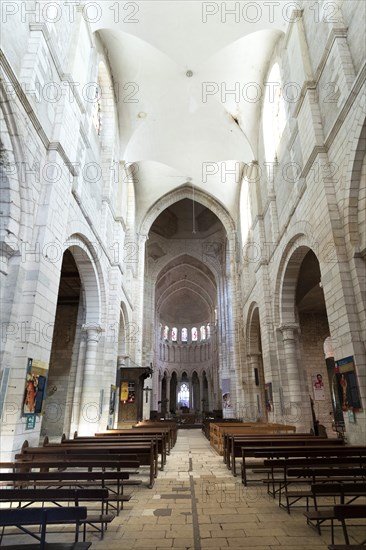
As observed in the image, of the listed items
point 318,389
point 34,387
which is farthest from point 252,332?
point 34,387

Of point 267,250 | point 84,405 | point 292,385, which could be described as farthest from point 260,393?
point 84,405

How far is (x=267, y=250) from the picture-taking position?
49.0 ft

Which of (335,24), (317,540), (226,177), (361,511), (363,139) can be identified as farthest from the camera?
(226,177)

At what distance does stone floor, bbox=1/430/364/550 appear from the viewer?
3.48 meters

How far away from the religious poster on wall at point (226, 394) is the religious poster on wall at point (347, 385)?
17729 mm

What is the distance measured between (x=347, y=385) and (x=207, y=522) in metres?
4.61

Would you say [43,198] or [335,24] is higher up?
[335,24]

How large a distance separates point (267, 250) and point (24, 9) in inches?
443

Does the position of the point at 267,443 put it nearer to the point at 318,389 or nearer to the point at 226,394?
the point at 318,389

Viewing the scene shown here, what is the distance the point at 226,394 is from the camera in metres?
25.5

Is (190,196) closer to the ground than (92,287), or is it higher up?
higher up

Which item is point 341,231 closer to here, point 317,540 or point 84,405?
point 317,540

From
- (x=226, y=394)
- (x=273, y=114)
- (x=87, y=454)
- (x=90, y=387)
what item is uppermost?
(x=273, y=114)

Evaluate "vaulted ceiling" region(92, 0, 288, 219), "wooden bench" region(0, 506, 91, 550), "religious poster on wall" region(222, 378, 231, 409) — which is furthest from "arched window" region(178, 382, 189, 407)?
"wooden bench" region(0, 506, 91, 550)
